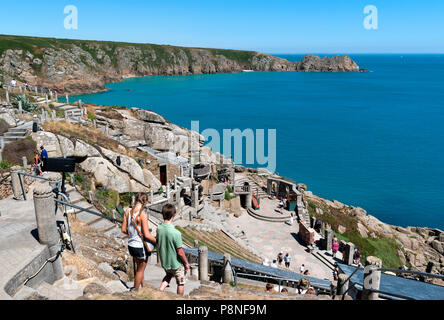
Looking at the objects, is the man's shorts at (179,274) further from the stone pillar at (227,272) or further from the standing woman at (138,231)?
the stone pillar at (227,272)

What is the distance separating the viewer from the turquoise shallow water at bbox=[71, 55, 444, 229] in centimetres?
4832

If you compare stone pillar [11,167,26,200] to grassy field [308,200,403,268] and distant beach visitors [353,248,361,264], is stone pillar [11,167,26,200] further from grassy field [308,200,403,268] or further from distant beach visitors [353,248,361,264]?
grassy field [308,200,403,268]

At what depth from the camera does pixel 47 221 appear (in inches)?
308

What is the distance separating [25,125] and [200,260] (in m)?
A: 16.2

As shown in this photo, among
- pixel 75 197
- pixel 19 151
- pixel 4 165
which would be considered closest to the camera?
pixel 75 197

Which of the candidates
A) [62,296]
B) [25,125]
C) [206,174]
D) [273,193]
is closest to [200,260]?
[62,296]

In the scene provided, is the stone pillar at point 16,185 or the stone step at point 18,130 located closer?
the stone pillar at point 16,185

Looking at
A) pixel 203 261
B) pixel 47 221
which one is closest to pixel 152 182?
pixel 203 261

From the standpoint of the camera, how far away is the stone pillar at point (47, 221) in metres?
7.46

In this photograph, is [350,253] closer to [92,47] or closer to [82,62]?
[82,62]

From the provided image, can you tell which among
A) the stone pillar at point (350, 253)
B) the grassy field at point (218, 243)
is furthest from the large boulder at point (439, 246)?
the grassy field at point (218, 243)

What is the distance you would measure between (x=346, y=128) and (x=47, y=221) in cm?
8269

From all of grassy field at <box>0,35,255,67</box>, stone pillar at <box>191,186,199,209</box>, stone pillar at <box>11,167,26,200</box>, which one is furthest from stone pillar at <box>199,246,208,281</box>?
grassy field at <box>0,35,255,67</box>

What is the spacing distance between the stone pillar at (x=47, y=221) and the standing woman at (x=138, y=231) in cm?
243
